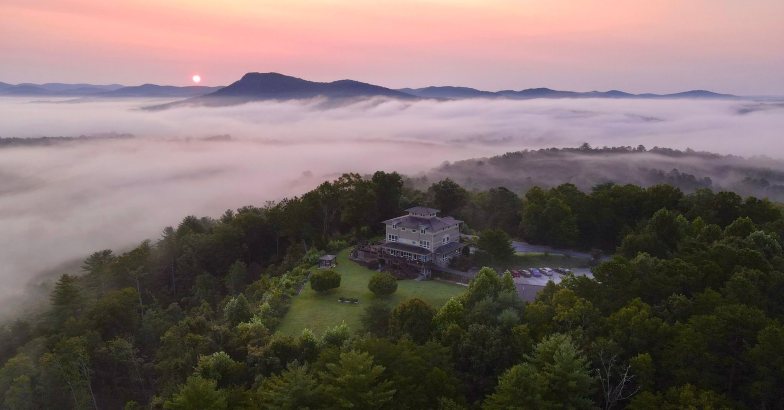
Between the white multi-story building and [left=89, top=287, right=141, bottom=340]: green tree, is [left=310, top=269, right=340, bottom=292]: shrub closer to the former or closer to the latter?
the white multi-story building

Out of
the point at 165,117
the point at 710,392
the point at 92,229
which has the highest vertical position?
the point at 165,117

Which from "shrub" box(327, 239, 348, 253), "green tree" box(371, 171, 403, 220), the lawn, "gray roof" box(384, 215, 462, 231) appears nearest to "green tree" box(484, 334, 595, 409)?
the lawn

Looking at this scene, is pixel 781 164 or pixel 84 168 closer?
pixel 84 168

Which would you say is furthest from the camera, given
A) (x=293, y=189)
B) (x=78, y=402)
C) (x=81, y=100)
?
(x=81, y=100)

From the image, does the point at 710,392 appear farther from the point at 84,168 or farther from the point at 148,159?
the point at 148,159

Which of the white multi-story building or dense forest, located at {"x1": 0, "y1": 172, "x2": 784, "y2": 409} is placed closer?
dense forest, located at {"x1": 0, "y1": 172, "x2": 784, "y2": 409}

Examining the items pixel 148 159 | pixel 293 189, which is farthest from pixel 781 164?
pixel 148 159

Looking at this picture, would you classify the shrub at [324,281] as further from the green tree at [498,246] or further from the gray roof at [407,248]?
the green tree at [498,246]
